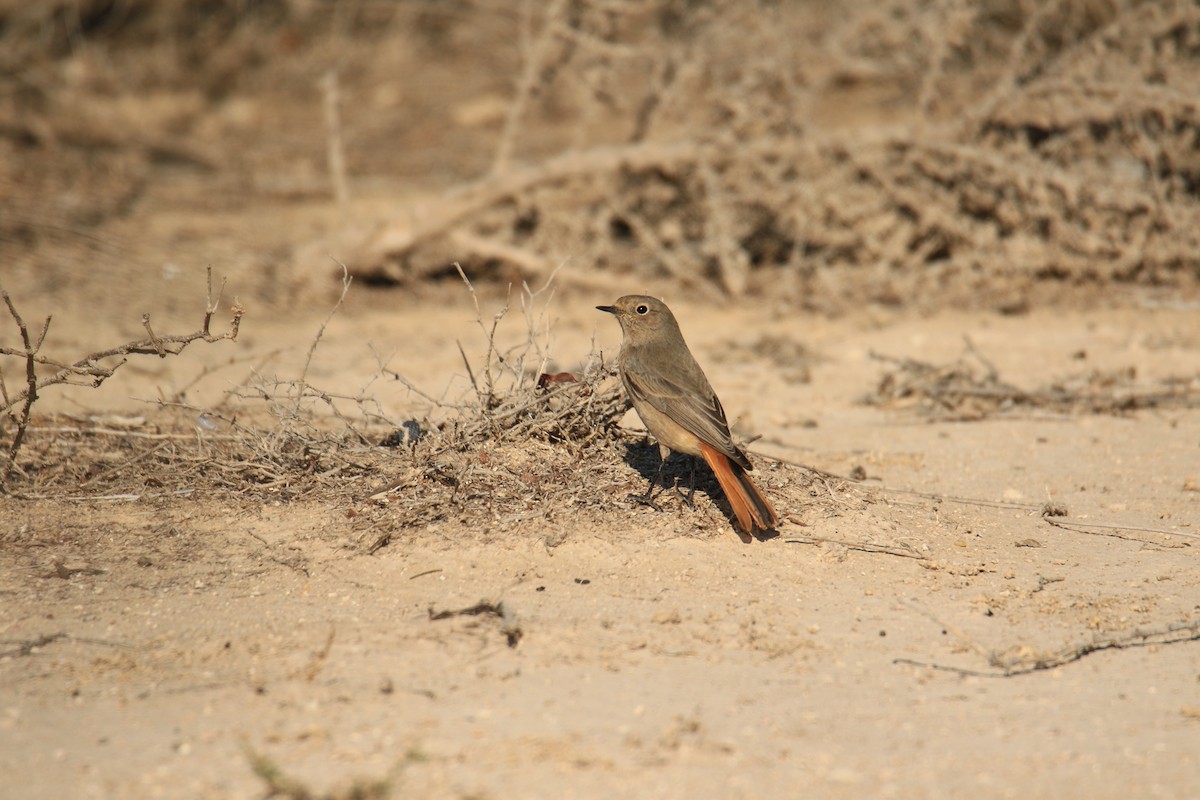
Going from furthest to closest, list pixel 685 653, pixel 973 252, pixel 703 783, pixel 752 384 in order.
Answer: pixel 973 252 < pixel 752 384 < pixel 685 653 < pixel 703 783

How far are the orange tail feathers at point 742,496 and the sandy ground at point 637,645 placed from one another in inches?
7.0

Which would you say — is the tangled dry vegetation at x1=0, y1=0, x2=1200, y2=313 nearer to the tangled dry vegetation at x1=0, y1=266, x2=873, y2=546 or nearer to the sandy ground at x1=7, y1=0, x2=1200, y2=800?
the sandy ground at x1=7, y1=0, x2=1200, y2=800

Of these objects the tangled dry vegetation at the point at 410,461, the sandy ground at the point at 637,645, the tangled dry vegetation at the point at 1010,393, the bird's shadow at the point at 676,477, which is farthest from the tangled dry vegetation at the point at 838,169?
the tangled dry vegetation at the point at 410,461

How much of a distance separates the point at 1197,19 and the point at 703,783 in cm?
815

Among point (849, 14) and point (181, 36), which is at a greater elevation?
point (849, 14)

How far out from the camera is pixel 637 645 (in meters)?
4.15

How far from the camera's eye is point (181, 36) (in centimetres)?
1512

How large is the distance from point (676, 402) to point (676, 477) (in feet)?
1.62

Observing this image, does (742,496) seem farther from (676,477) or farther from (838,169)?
(838,169)

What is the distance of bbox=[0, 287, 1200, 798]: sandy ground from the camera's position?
135 inches

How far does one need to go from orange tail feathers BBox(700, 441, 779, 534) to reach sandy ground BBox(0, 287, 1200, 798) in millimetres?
178

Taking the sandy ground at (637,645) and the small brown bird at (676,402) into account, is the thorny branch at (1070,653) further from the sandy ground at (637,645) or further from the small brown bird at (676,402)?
the small brown bird at (676,402)

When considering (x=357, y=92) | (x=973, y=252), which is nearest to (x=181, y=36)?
(x=357, y=92)

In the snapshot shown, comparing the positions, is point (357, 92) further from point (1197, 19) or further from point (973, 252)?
point (1197, 19)
